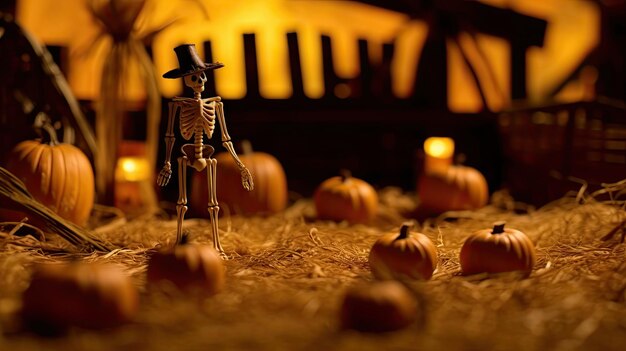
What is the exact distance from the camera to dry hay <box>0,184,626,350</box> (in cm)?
195

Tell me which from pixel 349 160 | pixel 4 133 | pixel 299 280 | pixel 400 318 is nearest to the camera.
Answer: pixel 400 318

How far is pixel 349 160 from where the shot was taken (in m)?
4.71

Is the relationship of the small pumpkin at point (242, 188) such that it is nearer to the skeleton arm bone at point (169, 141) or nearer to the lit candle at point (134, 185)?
the lit candle at point (134, 185)

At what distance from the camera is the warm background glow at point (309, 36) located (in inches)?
216

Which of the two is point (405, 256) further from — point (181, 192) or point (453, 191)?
point (453, 191)

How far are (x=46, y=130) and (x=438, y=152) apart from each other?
2.25 metres

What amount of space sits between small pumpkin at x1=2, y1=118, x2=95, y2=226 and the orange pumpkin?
173 cm

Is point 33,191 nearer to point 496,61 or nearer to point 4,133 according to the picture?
point 4,133

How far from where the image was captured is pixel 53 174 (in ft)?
10.9

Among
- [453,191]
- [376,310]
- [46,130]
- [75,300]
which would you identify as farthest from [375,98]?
[75,300]

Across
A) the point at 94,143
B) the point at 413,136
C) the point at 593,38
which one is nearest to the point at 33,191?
the point at 94,143

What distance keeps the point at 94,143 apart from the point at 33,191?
1.76 feet

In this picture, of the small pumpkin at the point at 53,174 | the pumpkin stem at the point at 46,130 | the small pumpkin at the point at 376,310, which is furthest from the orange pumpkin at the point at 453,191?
the small pumpkin at the point at 376,310

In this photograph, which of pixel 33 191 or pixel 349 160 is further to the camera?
pixel 349 160
